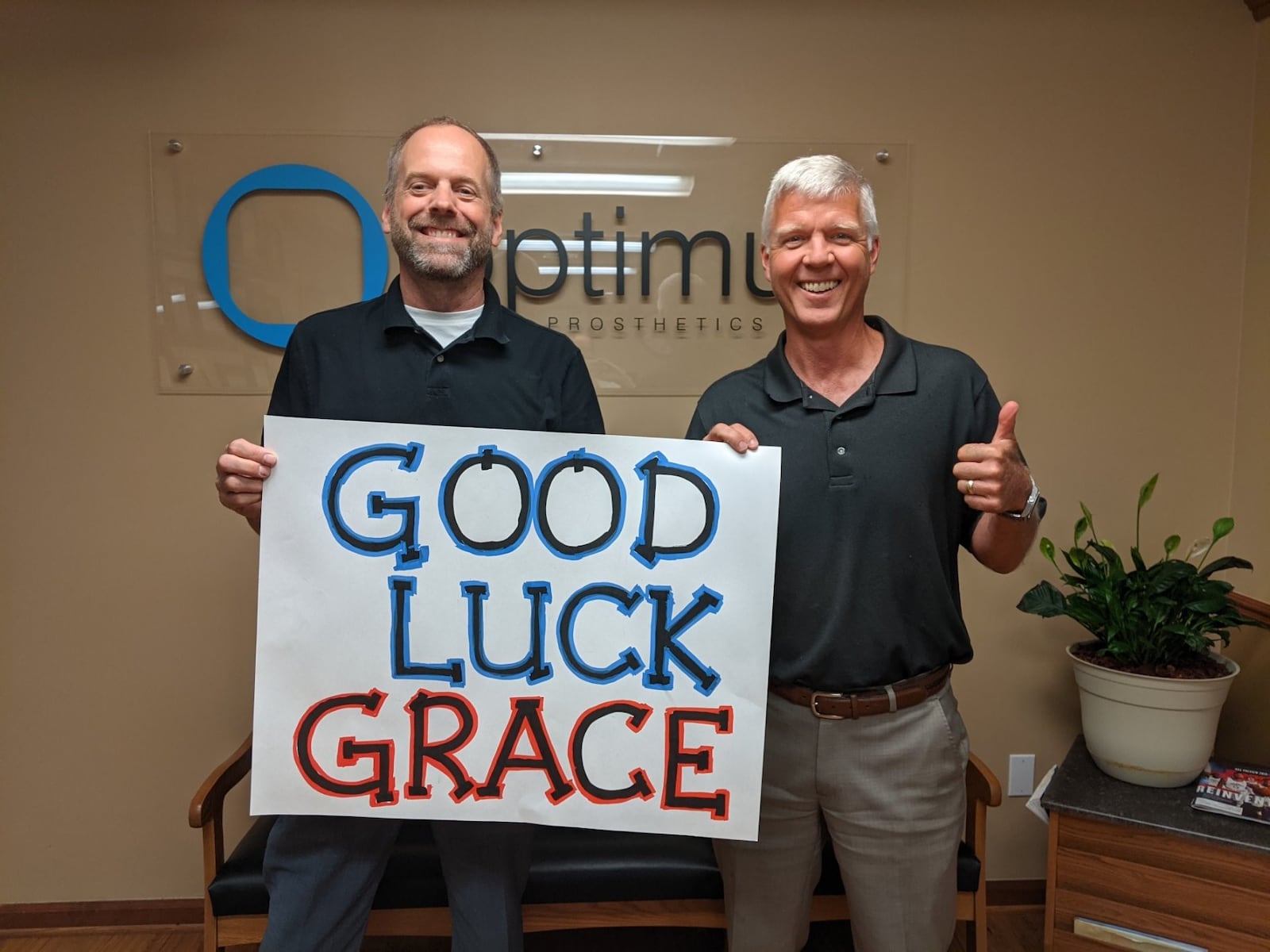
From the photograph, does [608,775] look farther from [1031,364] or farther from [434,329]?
[1031,364]

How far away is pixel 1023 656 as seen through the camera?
2217 millimetres

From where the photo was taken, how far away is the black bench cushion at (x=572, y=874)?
1.70 m

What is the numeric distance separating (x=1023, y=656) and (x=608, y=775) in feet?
4.66

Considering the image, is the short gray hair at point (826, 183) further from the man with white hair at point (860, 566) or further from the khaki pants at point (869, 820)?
the khaki pants at point (869, 820)

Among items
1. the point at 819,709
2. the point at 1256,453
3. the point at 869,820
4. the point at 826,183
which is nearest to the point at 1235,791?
the point at 1256,453

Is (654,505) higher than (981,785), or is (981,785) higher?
(654,505)

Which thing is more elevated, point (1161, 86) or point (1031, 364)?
point (1161, 86)

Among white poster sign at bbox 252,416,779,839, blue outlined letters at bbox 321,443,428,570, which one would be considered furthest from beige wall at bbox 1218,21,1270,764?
blue outlined letters at bbox 321,443,428,570

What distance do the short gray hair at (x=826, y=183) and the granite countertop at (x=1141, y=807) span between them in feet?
4.13

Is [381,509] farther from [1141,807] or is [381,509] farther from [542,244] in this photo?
[1141,807]

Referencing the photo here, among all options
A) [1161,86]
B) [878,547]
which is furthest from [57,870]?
[1161,86]

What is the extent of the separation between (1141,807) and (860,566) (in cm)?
100

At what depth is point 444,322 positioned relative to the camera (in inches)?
55.7

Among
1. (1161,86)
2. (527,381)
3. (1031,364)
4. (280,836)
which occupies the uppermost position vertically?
(1161,86)
